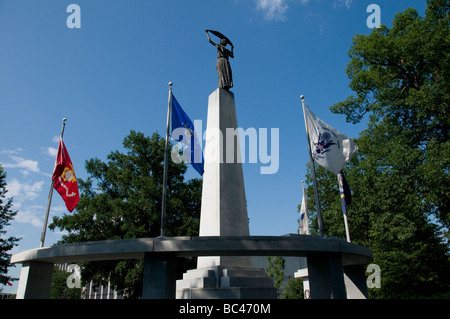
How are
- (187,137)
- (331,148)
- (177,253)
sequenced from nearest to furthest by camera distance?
(177,253) → (187,137) → (331,148)

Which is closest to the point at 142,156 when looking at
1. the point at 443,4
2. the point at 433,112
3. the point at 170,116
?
the point at 170,116

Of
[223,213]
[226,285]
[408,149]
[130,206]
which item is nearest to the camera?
[226,285]

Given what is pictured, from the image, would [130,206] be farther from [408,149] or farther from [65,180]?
[408,149]

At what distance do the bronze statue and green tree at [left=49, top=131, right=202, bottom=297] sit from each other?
13321 millimetres

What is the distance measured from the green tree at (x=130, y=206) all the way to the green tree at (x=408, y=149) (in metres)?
13.0

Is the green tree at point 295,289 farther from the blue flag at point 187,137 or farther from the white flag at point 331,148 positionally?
the blue flag at point 187,137

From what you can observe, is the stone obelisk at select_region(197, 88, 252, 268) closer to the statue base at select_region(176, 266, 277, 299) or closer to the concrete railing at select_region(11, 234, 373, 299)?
the statue base at select_region(176, 266, 277, 299)

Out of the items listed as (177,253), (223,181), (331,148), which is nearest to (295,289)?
(331,148)

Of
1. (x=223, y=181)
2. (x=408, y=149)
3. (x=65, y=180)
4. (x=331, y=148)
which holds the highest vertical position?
(x=408, y=149)

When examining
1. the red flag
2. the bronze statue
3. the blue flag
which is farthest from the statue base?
the bronze statue

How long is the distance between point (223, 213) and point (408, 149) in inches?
550

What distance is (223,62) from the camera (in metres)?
14.7

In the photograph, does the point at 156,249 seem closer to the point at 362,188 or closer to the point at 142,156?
the point at 362,188

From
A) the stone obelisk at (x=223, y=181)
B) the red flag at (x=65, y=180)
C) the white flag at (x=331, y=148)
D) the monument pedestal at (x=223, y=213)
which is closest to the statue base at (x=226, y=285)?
the monument pedestal at (x=223, y=213)
